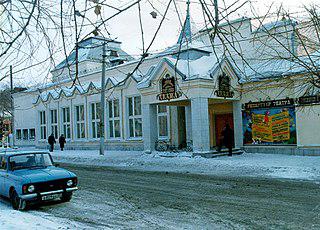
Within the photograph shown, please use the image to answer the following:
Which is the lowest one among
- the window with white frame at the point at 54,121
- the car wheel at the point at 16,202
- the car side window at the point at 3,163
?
the car wheel at the point at 16,202

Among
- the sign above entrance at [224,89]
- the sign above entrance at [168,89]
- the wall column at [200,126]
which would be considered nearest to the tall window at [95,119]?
the sign above entrance at [168,89]

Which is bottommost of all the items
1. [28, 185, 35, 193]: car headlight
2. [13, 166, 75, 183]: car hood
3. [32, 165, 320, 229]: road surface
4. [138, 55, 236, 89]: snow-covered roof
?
[32, 165, 320, 229]: road surface

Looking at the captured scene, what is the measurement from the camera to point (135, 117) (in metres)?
28.8

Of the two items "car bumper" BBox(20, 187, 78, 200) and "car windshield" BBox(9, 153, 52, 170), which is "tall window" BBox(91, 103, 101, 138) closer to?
"car windshield" BBox(9, 153, 52, 170)

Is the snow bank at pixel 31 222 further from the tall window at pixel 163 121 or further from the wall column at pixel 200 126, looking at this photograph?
the tall window at pixel 163 121

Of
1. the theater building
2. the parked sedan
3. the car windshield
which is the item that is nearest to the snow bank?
the parked sedan

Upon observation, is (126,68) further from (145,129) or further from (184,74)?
(184,74)

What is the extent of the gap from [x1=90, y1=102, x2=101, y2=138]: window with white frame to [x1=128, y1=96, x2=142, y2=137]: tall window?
12.7 feet

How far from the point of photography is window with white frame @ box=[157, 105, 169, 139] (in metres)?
27.7

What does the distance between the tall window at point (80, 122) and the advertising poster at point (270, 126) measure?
15372 millimetres

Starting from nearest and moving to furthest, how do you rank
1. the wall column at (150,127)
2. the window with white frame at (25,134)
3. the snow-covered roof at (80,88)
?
the wall column at (150,127), the snow-covered roof at (80,88), the window with white frame at (25,134)

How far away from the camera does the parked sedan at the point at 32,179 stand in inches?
400

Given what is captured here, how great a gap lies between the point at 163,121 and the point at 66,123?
11.6 m

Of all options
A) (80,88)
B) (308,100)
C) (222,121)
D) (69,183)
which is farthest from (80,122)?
(69,183)
